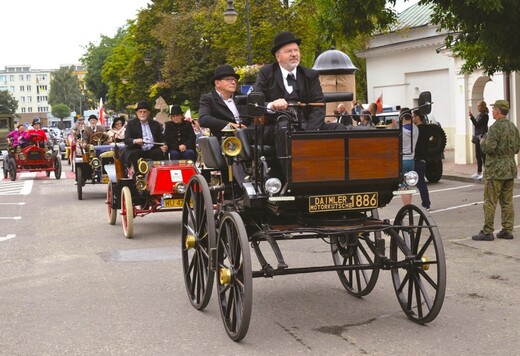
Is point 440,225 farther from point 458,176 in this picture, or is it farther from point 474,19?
point 458,176

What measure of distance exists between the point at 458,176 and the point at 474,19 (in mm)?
9199

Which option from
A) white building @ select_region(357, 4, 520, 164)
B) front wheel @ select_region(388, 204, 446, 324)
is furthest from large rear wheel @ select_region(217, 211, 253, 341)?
white building @ select_region(357, 4, 520, 164)

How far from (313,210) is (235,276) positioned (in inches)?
30.8

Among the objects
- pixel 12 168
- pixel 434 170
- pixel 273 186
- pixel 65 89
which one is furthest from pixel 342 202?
pixel 65 89

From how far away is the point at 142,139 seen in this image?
13.9 m

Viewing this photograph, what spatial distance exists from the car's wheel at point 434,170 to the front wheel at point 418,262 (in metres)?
14.8

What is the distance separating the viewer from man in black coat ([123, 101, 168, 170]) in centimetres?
1395

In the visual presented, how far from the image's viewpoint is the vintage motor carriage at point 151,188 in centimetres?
1296

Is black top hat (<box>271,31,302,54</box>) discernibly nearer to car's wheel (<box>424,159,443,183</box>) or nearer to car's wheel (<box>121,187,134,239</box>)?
car's wheel (<box>121,187,134,239</box>)

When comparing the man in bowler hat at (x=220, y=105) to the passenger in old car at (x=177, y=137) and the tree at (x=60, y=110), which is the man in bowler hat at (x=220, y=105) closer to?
the passenger in old car at (x=177, y=137)

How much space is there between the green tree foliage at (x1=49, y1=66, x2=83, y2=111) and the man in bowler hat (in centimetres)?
19125

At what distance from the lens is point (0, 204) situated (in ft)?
66.1

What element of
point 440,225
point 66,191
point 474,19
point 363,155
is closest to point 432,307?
point 363,155

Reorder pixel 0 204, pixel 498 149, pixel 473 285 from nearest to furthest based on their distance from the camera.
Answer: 1. pixel 473 285
2. pixel 498 149
3. pixel 0 204
